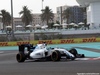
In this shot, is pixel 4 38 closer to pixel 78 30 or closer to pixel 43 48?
pixel 78 30

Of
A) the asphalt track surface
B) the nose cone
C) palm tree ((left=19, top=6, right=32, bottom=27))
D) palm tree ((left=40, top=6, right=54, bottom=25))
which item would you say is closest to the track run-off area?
the asphalt track surface

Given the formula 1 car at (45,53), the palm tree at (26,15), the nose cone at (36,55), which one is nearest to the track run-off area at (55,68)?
the formula 1 car at (45,53)

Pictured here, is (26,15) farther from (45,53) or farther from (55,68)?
(55,68)

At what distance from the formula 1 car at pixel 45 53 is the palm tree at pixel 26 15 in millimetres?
98813

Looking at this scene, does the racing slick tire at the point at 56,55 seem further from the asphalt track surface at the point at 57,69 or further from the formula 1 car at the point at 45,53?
the asphalt track surface at the point at 57,69

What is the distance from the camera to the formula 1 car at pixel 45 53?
62.8 ft

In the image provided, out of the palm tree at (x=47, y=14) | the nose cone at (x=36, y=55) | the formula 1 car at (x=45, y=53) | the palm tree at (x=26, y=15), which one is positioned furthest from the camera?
the palm tree at (x=47, y=14)

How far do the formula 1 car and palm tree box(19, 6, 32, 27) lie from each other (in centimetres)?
9881

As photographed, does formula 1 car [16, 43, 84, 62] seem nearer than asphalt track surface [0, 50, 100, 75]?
No

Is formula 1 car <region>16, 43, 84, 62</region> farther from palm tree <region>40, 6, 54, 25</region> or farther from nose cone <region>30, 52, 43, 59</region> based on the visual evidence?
palm tree <region>40, 6, 54, 25</region>

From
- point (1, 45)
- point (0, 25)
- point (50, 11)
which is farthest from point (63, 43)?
point (0, 25)

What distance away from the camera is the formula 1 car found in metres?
19.2

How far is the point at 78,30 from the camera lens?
58.9m

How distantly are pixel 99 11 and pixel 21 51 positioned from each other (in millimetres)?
54360
